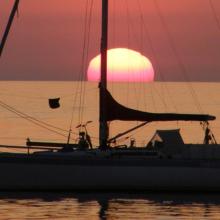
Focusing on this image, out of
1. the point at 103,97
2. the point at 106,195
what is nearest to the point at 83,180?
the point at 106,195

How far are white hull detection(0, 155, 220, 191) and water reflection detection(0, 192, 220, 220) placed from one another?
0.33 meters

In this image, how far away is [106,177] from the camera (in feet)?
A: 135

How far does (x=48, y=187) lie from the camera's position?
1633 inches

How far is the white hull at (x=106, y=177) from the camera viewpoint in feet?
135

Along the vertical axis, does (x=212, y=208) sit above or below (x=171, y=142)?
below

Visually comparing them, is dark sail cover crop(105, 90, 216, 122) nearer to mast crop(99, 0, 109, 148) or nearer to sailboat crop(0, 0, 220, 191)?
mast crop(99, 0, 109, 148)

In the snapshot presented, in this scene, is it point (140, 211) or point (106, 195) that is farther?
point (106, 195)

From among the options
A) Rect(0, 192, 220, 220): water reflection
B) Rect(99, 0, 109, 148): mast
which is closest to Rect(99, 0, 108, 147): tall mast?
Rect(99, 0, 109, 148): mast

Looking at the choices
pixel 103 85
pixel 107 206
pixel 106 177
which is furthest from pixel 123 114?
pixel 107 206

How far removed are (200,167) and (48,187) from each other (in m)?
6.21

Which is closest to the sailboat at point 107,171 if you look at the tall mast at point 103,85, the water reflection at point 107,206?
the water reflection at point 107,206

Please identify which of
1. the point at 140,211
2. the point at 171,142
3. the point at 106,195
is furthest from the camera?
the point at 171,142

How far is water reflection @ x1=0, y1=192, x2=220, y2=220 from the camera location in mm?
36719

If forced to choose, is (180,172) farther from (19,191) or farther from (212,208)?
(19,191)
